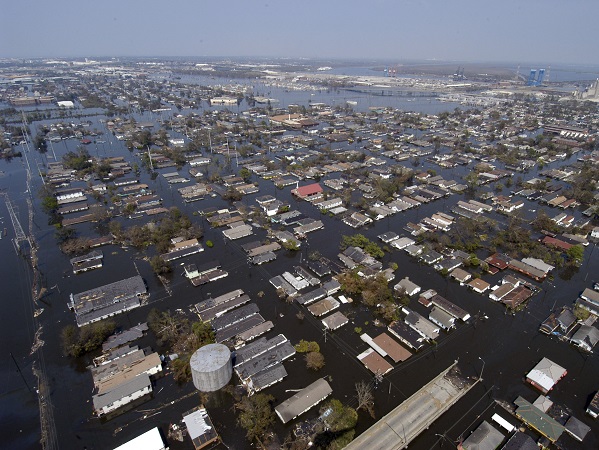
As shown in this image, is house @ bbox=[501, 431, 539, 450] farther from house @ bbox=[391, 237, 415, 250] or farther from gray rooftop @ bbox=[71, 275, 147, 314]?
gray rooftop @ bbox=[71, 275, 147, 314]

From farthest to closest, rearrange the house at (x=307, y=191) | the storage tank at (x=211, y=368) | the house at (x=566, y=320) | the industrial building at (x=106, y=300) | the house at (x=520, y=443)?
the house at (x=307, y=191), the industrial building at (x=106, y=300), the house at (x=566, y=320), the storage tank at (x=211, y=368), the house at (x=520, y=443)

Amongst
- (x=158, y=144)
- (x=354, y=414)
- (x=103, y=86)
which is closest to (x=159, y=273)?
(x=354, y=414)

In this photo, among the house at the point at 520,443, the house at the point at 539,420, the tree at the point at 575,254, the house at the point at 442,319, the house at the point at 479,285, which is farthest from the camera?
the tree at the point at 575,254

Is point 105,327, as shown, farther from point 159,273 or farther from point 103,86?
point 103,86

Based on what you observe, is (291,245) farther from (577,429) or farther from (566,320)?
(577,429)

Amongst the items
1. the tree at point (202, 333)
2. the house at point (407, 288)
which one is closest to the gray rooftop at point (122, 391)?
the tree at point (202, 333)

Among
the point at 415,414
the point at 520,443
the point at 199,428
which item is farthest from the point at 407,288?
the point at 199,428

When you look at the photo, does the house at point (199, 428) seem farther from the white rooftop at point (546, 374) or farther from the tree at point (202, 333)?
the white rooftop at point (546, 374)
